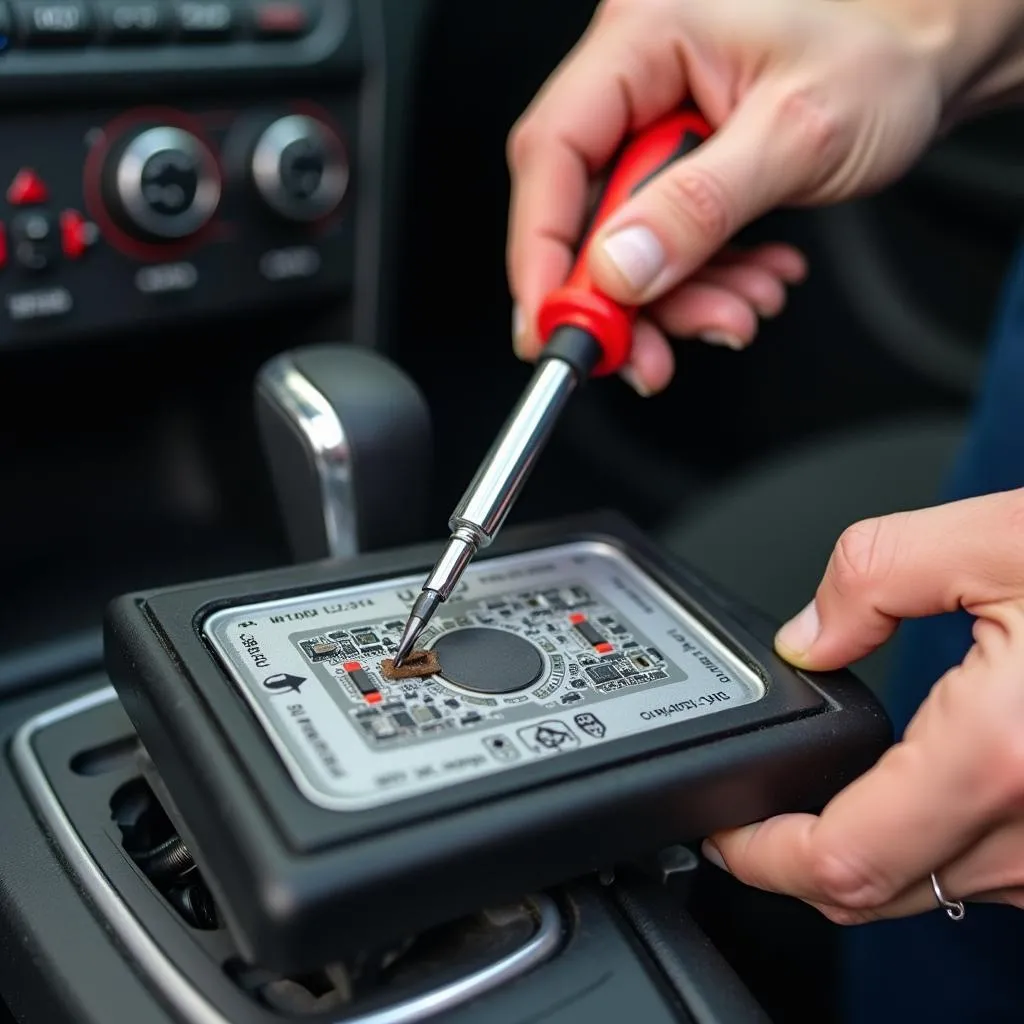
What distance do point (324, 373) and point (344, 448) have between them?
0.14 ft

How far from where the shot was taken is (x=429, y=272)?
35.0 inches

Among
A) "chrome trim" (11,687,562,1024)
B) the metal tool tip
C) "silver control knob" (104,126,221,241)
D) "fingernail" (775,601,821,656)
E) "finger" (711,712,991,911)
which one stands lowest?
"chrome trim" (11,687,562,1024)

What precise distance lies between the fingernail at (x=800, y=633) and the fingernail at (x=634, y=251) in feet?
0.65

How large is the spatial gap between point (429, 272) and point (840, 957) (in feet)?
1.93

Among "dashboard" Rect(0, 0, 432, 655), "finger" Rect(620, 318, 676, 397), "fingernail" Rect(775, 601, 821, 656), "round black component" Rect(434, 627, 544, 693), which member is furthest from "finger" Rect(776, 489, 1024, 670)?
"dashboard" Rect(0, 0, 432, 655)

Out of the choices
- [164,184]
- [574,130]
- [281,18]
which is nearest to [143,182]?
[164,184]

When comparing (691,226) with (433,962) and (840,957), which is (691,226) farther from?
(840,957)

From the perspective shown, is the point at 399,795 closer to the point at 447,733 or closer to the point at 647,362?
the point at 447,733

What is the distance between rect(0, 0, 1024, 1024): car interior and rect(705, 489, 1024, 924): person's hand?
0.05 m

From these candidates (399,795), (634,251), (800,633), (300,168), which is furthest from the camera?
(300,168)

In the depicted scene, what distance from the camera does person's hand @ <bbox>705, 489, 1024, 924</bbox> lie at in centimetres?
43

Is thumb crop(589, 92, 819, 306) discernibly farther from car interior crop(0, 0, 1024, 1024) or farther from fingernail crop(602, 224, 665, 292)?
car interior crop(0, 0, 1024, 1024)

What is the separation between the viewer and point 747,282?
2.45ft

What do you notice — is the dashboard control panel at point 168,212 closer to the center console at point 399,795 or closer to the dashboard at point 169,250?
the dashboard at point 169,250
